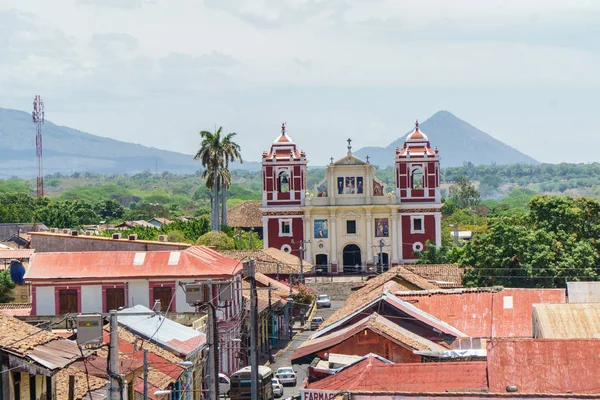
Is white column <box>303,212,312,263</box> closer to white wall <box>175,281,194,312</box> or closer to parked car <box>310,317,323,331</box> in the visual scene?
parked car <box>310,317,323,331</box>

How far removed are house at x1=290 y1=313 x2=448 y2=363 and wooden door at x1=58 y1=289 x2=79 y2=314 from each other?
14.1 m

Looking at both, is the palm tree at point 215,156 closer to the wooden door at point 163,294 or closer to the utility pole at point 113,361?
the wooden door at point 163,294

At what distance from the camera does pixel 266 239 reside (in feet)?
358

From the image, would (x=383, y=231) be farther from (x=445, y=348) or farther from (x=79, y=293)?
(x=445, y=348)

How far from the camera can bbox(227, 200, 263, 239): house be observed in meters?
132

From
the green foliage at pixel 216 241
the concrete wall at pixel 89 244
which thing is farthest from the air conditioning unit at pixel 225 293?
the green foliage at pixel 216 241

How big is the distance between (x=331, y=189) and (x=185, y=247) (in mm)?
52161

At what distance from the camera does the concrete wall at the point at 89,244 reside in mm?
59750

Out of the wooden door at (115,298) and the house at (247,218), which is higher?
the house at (247,218)

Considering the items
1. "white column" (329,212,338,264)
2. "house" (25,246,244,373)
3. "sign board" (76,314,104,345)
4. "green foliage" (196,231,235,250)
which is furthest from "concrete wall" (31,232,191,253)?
"white column" (329,212,338,264)

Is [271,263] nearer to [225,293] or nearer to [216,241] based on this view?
[216,241]

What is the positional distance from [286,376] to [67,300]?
863cm

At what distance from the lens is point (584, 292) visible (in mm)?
47812

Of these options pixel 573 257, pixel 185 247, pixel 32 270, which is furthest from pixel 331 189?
pixel 32 270
